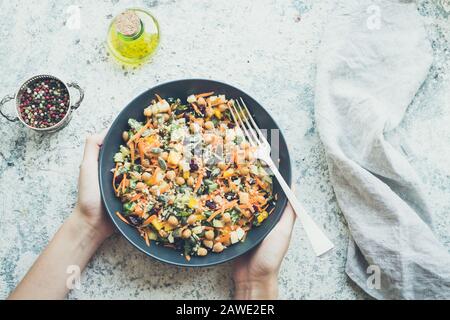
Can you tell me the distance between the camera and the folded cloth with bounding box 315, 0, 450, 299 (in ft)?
6.27

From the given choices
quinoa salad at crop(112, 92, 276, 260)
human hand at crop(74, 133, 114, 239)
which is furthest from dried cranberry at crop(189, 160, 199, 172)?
human hand at crop(74, 133, 114, 239)

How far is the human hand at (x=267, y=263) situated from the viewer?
185cm

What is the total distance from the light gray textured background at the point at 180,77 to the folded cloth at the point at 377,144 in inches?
3.5

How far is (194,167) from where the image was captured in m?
1.81

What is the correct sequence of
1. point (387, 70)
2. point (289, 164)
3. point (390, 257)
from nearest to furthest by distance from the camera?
point (289, 164)
point (390, 257)
point (387, 70)

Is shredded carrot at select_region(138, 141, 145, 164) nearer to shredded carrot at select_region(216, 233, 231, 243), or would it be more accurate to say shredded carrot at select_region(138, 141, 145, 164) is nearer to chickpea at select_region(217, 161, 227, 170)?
chickpea at select_region(217, 161, 227, 170)

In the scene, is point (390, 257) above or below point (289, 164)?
below

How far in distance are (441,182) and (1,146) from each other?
6.17 ft

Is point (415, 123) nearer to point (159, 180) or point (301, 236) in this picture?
point (301, 236)

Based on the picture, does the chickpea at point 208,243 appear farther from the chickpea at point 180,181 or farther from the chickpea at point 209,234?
the chickpea at point 180,181

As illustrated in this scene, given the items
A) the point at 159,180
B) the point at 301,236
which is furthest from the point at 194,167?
the point at 301,236

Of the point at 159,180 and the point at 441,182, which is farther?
the point at 441,182

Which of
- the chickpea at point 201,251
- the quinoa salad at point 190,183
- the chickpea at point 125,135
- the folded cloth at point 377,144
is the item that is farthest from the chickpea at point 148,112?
the folded cloth at point 377,144
